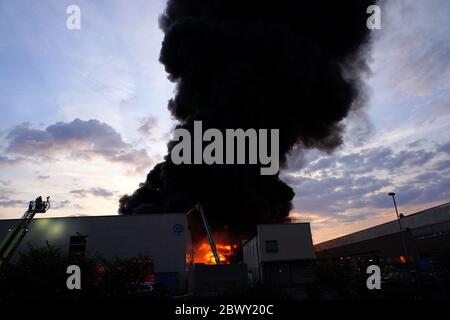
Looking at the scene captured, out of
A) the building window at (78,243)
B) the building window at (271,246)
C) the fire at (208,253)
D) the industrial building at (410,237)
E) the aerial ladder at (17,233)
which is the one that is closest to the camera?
the aerial ladder at (17,233)

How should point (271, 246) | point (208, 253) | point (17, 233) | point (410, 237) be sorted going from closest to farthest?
point (17, 233), point (271, 246), point (410, 237), point (208, 253)

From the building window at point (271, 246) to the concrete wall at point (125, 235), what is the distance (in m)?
9.37

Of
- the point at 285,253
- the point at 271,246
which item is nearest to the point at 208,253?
the point at 271,246

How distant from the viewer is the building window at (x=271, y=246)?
36.5 m

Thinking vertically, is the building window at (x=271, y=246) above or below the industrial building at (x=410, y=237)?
below

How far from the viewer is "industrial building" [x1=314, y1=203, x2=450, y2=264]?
136ft

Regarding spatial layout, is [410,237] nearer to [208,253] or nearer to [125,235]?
[208,253]

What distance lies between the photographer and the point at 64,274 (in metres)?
12.4

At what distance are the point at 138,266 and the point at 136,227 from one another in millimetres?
23079

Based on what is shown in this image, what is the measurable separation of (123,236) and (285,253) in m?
18.4

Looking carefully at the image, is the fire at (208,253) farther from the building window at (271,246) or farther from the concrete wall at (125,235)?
the concrete wall at (125,235)

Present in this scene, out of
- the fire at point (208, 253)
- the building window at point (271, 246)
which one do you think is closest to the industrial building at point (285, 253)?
the building window at point (271, 246)

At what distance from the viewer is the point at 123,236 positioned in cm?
3597
